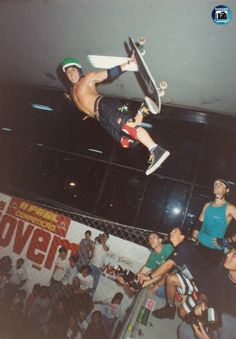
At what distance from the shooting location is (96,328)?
162 inches

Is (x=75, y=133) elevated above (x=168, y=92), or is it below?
below

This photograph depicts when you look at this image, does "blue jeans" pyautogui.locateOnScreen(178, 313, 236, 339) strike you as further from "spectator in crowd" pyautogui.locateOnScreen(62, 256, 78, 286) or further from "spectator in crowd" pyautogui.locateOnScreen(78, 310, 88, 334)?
"spectator in crowd" pyautogui.locateOnScreen(62, 256, 78, 286)

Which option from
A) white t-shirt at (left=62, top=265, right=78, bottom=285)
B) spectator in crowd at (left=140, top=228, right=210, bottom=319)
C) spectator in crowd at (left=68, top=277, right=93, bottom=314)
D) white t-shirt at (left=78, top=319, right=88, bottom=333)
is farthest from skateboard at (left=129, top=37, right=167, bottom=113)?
white t-shirt at (left=78, top=319, right=88, bottom=333)

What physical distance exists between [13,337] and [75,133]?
3328 millimetres

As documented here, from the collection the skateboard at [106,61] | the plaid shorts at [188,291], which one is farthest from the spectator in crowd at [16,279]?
the skateboard at [106,61]

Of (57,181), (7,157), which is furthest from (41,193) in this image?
(7,157)

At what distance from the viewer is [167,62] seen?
135 inches

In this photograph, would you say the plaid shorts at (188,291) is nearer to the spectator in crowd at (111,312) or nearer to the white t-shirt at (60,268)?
the spectator in crowd at (111,312)

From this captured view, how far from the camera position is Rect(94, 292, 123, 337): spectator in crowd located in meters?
4.05

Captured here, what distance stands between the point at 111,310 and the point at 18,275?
1683mm

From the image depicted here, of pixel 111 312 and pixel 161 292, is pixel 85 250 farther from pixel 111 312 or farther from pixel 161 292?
pixel 161 292

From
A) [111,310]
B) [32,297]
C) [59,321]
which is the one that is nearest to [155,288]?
[111,310]

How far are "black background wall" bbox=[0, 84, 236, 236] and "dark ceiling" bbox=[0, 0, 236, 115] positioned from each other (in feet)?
1.41

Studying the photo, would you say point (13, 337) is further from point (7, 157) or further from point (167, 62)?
point (167, 62)
